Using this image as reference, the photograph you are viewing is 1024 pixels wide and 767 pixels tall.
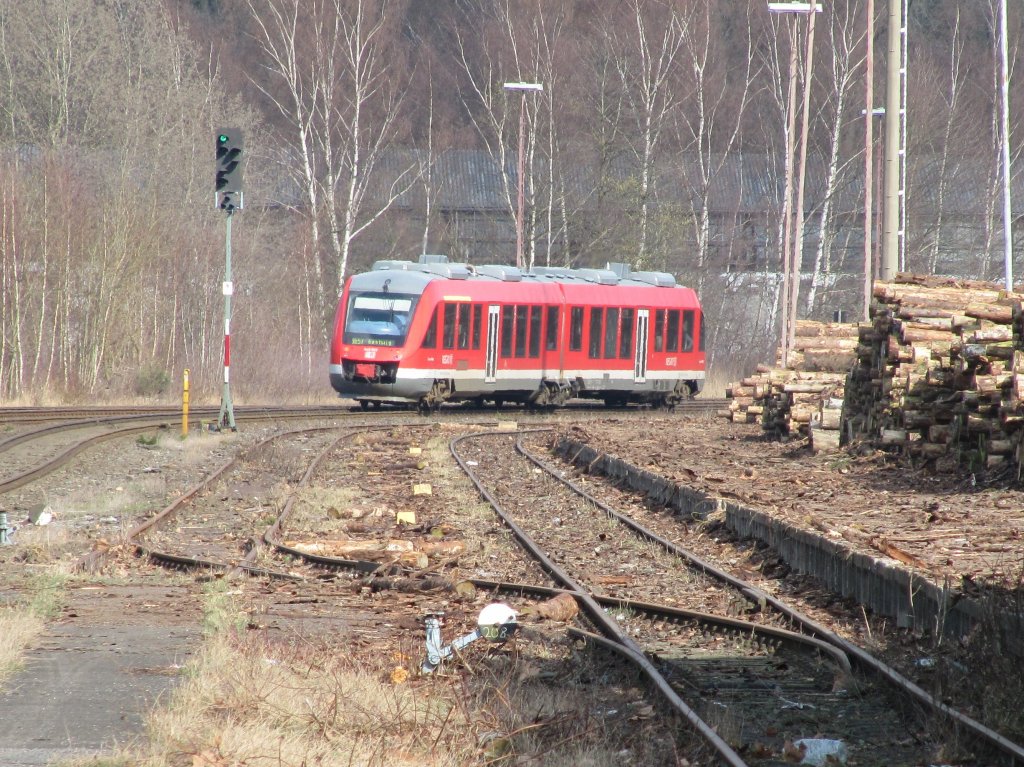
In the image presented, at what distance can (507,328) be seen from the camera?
1215 inches

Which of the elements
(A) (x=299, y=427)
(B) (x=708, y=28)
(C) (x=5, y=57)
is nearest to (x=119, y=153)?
(C) (x=5, y=57)

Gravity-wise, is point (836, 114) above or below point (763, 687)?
above

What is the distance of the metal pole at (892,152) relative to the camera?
17500 mm

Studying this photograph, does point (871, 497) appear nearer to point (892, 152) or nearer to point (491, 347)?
point (892, 152)

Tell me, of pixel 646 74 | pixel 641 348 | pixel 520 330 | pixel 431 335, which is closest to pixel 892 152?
pixel 431 335

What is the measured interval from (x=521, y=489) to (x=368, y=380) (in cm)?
1269

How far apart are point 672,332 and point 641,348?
1265 millimetres

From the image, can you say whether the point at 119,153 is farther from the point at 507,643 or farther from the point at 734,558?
the point at 507,643

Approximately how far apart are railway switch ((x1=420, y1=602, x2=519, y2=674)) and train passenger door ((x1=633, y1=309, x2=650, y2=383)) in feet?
85.4

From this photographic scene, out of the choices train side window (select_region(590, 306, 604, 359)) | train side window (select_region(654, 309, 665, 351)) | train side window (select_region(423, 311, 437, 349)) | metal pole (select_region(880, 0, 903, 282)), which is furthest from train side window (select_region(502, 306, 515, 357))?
metal pole (select_region(880, 0, 903, 282))

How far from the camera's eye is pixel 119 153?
3788 centimetres

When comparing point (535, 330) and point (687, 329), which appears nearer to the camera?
point (535, 330)

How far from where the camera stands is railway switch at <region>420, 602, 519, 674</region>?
275 inches

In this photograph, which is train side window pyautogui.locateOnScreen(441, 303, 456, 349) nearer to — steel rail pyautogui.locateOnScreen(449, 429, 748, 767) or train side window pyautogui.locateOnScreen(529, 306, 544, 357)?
train side window pyautogui.locateOnScreen(529, 306, 544, 357)
